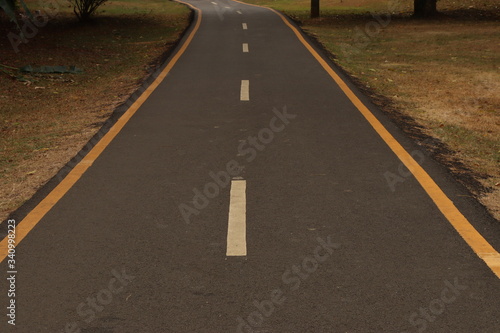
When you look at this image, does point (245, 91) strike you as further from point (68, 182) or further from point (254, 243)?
point (254, 243)

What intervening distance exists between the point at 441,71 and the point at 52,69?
9.50 meters

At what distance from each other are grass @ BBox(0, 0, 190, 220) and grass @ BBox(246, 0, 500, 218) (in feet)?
16.0

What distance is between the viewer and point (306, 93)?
39.1ft

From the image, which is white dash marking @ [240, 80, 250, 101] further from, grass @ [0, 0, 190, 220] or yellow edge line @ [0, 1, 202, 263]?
grass @ [0, 0, 190, 220]

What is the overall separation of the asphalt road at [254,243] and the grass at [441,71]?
26.5 inches

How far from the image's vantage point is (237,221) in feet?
18.4

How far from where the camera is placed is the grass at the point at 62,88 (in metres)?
7.72

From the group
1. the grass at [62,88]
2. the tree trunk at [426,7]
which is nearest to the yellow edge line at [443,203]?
the grass at [62,88]

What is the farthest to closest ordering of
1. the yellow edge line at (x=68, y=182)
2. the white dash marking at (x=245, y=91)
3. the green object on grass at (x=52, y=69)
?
the green object on grass at (x=52, y=69) → the white dash marking at (x=245, y=91) → the yellow edge line at (x=68, y=182)

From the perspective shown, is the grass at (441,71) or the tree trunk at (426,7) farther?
the tree trunk at (426,7)

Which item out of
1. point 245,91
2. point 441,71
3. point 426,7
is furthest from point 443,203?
point 426,7

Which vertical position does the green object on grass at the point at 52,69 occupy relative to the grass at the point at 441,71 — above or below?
above

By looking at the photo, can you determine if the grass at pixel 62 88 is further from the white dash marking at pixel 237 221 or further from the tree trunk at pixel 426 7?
the tree trunk at pixel 426 7

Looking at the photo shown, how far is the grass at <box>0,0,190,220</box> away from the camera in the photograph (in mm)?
7719
